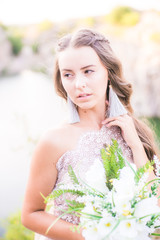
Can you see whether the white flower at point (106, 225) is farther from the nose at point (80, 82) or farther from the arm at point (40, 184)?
the nose at point (80, 82)

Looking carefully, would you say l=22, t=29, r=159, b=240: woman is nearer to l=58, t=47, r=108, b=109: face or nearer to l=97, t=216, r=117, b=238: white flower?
l=58, t=47, r=108, b=109: face

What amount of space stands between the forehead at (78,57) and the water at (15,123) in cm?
480

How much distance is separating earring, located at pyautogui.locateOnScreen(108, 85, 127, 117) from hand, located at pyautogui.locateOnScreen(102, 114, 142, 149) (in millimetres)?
33

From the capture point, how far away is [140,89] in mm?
6492

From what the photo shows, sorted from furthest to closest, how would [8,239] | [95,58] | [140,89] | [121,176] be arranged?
[140,89] → [8,239] → [95,58] → [121,176]

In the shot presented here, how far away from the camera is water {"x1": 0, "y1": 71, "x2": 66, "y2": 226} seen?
6.62 metres

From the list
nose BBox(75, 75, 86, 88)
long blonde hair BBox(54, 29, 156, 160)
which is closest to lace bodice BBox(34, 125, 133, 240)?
long blonde hair BBox(54, 29, 156, 160)

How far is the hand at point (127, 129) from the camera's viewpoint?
5.73 ft

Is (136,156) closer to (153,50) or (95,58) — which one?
(95,58)

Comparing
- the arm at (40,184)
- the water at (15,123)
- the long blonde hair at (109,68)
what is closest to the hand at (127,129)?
the long blonde hair at (109,68)

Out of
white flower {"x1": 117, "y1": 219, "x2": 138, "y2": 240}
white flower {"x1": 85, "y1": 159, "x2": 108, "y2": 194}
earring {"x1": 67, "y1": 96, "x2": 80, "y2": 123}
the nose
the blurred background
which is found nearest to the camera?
white flower {"x1": 117, "y1": 219, "x2": 138, "y2": 240}

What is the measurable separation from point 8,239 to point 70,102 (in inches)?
110

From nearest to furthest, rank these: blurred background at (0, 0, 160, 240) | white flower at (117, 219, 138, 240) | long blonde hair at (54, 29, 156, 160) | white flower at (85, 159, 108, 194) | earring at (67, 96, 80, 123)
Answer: white flower at (117, 219, 138, 240) → white flower at (85, 159, 108, 194) → long blonde hair at (54, 29, 156, 160) → earring at (67, 96, 80, 123) → blurred background at (0, 0, 160, 240)

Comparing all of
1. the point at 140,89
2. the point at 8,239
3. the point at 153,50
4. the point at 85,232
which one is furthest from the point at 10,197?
the point at 85,232
